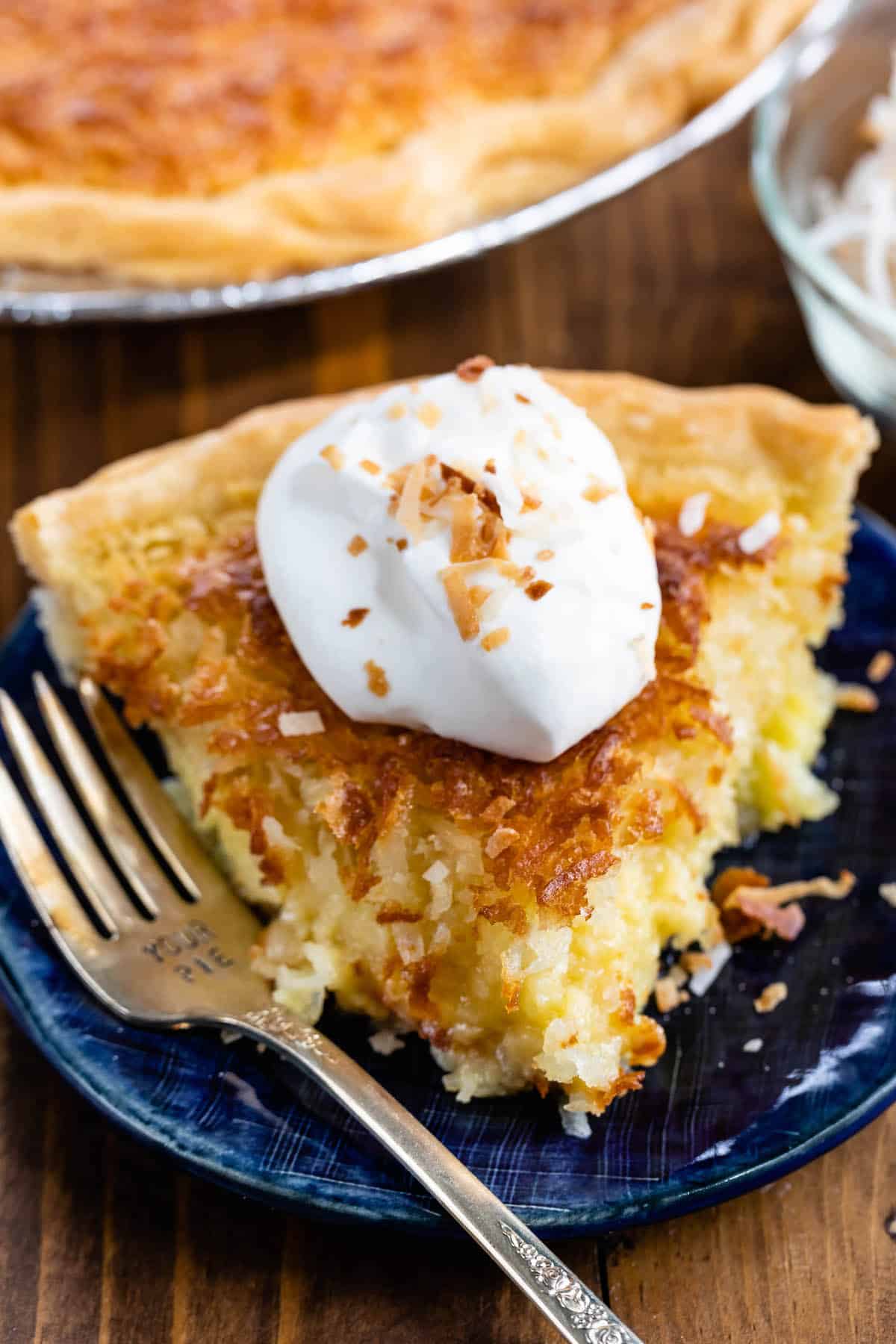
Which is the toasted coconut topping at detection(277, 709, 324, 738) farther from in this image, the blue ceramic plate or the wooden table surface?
the wooden table surface

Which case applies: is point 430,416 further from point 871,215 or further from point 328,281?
point 871,215

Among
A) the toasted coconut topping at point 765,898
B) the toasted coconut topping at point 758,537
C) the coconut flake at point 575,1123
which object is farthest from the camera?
the toasted coconut topping at point 758,537

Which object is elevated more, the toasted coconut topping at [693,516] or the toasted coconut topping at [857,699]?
the toasted coconut topping at [693,516]

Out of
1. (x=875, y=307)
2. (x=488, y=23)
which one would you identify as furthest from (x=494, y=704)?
(x=488, y=23)

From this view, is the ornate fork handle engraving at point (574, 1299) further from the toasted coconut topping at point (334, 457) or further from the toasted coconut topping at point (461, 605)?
the toasted coconut topping at point (334, 457)

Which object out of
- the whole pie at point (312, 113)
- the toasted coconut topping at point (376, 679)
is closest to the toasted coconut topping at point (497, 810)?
the toasted coconut topping at point (376, 679)

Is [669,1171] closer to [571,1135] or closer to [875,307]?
[571,1135]

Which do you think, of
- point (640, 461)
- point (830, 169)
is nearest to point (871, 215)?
point (830, 169)

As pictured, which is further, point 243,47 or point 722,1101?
point 243,47
